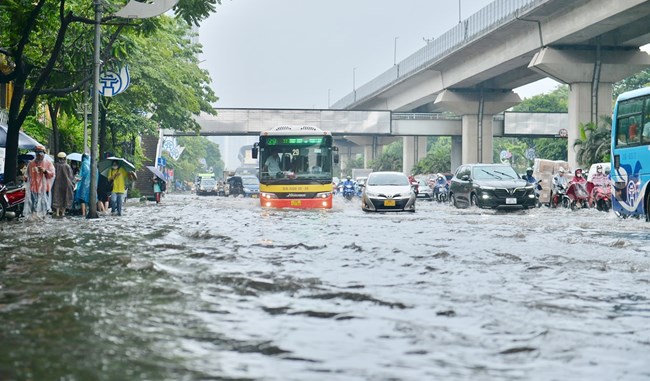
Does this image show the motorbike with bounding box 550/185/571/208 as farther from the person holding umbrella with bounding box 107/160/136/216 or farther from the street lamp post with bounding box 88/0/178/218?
the street lamp post with bounding box 88/0/178/218

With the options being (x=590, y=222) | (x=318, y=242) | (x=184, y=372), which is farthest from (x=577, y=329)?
(x=590, y=222)

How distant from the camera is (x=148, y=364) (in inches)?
200

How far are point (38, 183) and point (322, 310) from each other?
53.3 feet

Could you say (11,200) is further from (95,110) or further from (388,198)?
(388,198)

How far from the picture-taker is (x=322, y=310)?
730 cm

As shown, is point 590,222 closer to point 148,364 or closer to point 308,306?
point 308,306

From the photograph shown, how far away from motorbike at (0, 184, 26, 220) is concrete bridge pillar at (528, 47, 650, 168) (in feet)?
87.4

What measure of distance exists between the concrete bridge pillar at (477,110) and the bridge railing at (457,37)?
3124mm

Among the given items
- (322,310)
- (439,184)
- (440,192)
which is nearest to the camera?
(322,310)

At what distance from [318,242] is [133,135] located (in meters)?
28.4

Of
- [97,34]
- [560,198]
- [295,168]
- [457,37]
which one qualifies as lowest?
[560,198]

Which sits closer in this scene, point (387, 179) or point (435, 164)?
point (387, 179)

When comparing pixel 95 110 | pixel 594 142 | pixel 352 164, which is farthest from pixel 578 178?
pixel 352 164

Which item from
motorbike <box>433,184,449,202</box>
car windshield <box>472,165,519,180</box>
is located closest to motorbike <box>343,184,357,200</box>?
motorbike <box>433,184,449,202</box>
